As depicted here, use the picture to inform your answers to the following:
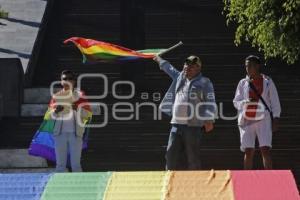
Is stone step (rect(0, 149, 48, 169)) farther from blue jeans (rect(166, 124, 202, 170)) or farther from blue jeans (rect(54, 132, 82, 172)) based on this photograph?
Result: blue jeans (rect(166, 124, 202, 170))

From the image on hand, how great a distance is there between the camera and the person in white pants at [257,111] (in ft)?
36.3

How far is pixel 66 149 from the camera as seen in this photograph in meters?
11.1

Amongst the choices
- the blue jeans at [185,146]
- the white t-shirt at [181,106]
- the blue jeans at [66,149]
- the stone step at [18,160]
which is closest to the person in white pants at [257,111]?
the blue jeans at [185,146]

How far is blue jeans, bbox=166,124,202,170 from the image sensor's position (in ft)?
34.5

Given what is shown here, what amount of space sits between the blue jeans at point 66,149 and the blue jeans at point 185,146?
1255 mm

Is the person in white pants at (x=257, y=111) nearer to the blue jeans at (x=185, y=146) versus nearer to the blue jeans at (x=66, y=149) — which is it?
the blue jeans at (x=185, y=146)

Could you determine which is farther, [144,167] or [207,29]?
[207,29]

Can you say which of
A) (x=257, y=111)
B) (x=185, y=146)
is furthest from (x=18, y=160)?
(x=257, y=111)

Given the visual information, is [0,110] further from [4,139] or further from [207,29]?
[207,29]

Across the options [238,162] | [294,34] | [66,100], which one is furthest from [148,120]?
[294,34]

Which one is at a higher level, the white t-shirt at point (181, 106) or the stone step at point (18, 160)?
the white t-shirt at point (181, 106)

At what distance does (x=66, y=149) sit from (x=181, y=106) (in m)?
1.67

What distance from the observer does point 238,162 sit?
13.4 m

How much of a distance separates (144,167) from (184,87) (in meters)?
2.99
